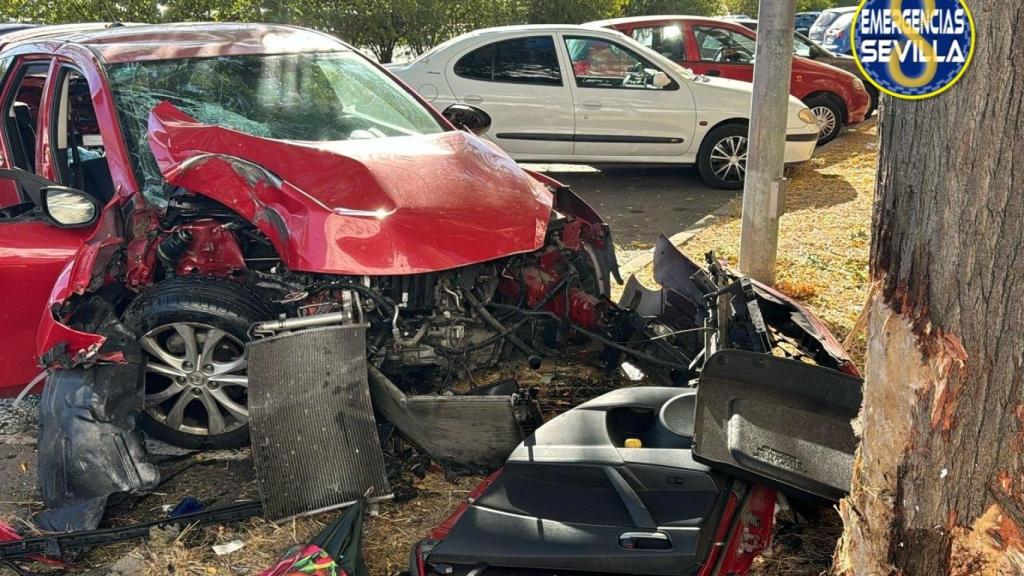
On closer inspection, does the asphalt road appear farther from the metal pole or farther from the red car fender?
the red car fender

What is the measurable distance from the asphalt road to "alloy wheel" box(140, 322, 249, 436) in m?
4.05

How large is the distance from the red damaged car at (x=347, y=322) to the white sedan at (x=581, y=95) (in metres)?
4.14

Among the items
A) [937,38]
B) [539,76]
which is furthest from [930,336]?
[539,76]

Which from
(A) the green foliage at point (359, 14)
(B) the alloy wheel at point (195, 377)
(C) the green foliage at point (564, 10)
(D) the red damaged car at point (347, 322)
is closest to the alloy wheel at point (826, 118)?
(A) the green foliage at point (359, 14)

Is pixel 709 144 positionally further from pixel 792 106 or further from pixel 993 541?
pixel 993 541

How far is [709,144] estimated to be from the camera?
905 centimetres

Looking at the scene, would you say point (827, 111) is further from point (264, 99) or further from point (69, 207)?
point (69, 207)

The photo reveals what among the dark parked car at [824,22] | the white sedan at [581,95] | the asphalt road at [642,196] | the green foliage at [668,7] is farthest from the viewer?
the green foliage at [668,7]

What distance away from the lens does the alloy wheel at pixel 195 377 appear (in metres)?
3.87

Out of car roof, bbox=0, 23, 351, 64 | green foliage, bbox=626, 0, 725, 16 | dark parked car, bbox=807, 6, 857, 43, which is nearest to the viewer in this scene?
car roof, bbox=0, 23, 351, 64

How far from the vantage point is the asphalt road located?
308 inches

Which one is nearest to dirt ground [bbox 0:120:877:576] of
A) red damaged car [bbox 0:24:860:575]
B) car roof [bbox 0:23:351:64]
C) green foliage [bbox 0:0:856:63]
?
red damaged car [bbox 0:24:860:575]

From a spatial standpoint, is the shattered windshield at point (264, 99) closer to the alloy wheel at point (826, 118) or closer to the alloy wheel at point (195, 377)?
the alloy wheel at point (195, 377)

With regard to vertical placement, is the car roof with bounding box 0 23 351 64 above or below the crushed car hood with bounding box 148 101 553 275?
above
